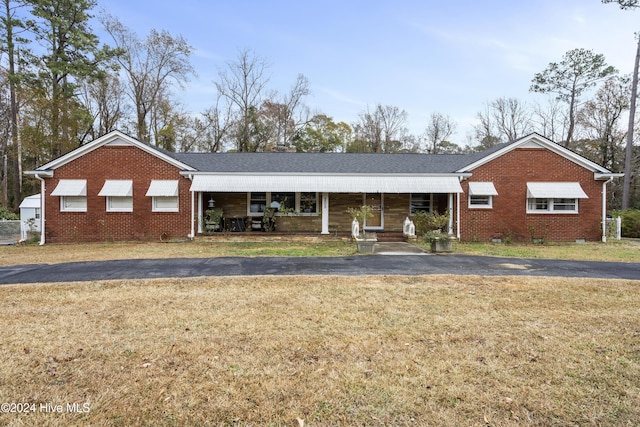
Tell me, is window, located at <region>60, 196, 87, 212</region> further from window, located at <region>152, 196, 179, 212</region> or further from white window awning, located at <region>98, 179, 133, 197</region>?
window, located at <region>152, 196, 179, 212</region>

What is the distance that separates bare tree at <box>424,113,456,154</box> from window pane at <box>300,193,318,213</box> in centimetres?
2850

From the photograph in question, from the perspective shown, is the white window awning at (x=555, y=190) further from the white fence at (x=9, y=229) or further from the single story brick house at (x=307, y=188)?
the white fence at (x=9, y=229)

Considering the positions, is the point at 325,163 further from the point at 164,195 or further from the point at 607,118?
the point at 607,118

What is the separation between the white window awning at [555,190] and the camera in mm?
14922

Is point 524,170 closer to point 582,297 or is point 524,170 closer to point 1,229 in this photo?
point 582,297

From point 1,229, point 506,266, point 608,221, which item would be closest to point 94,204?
point 1,229

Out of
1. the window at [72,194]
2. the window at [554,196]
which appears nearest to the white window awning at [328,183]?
the window at [554,196]

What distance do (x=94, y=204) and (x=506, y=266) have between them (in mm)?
17152

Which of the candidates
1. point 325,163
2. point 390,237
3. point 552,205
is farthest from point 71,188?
point 552,205

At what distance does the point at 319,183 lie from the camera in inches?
603

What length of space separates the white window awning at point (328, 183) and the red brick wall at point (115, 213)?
170cm

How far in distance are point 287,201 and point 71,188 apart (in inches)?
394

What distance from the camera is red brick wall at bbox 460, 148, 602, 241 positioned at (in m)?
15.3

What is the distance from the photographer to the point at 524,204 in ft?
50.1
